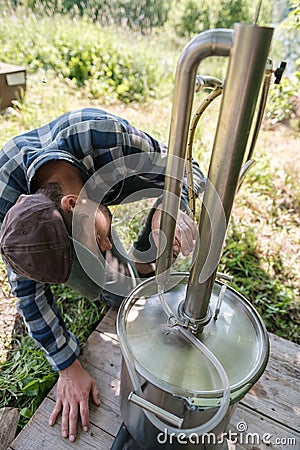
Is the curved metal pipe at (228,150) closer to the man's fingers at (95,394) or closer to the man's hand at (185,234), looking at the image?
the man's hand at (185,234)

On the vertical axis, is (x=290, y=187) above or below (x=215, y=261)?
below

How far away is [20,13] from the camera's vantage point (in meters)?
4.75

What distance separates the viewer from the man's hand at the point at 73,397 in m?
1.03

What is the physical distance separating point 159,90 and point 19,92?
5.21 ft

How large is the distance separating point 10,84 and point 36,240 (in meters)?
2.57

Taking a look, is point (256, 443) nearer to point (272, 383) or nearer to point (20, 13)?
point (272, 383)

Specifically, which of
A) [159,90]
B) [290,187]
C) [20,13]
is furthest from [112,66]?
[290,187]

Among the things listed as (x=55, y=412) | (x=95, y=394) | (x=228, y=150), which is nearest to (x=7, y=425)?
(x=55, y=412)

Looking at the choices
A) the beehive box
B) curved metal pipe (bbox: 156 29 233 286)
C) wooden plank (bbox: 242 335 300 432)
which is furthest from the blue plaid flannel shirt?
the beehive box

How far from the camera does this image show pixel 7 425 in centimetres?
107

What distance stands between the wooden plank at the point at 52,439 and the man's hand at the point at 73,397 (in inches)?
0.6

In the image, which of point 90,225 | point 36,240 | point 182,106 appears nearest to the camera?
point 182,106

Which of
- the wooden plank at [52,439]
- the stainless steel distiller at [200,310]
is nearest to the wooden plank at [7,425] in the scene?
the wooden plank at [52,439]

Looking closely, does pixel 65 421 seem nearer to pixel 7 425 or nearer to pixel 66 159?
pixel 7 425
